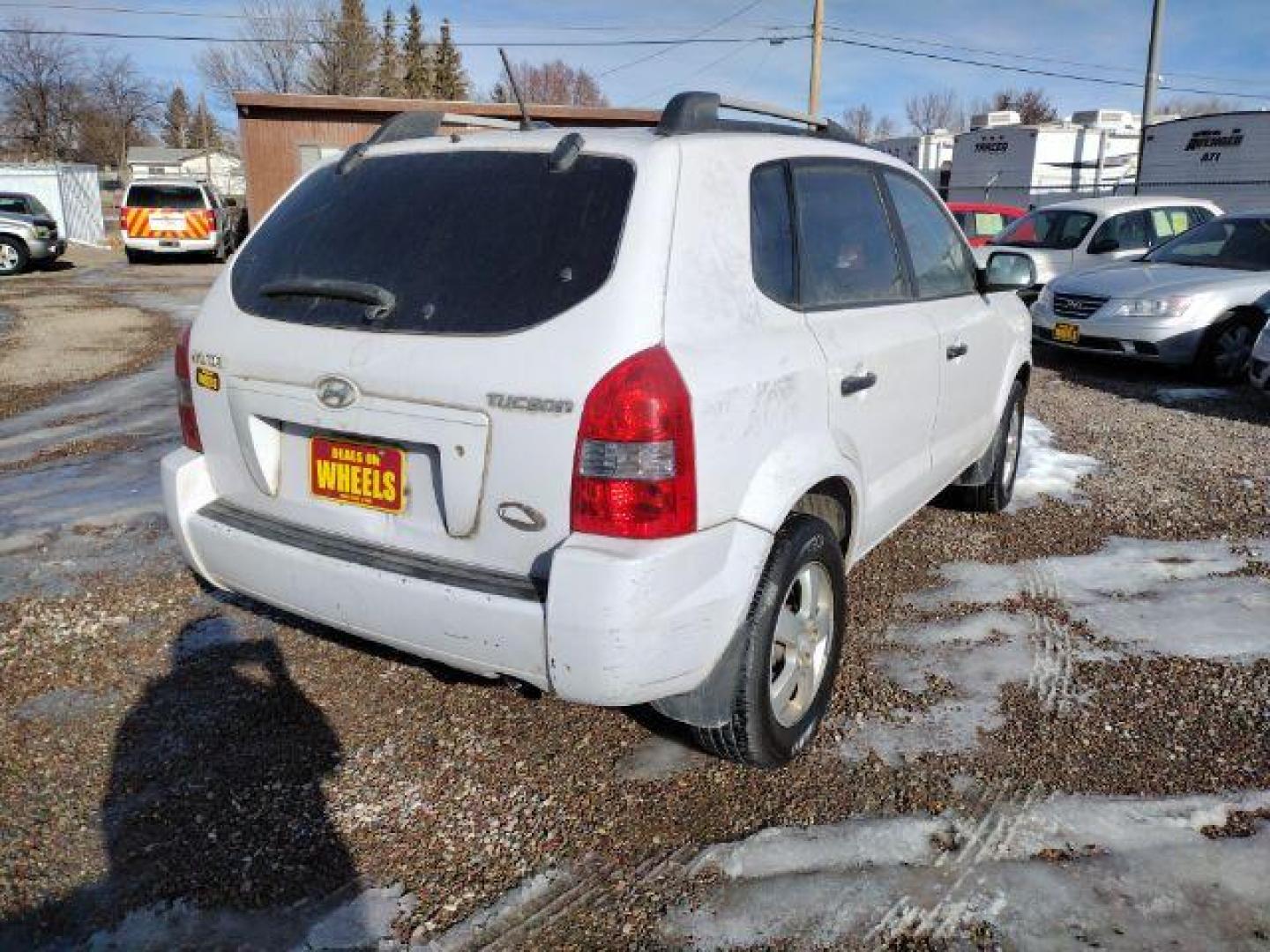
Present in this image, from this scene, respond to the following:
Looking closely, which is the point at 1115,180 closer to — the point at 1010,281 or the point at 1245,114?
the point at 1245,114

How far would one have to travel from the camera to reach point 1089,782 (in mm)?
2824

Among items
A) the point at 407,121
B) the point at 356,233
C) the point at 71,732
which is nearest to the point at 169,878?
the point at 71,732

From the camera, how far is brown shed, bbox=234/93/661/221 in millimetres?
22547

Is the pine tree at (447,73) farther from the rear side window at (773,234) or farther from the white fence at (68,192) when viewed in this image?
the rear side window at (773,234)

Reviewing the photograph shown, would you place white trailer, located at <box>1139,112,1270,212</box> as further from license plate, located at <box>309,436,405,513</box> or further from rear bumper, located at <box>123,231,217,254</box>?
license plate, located at <box>309,436,405,513</box>

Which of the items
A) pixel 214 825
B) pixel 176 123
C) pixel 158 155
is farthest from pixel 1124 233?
pixel 176 123

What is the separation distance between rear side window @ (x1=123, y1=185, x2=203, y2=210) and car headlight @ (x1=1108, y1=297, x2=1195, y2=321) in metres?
20.7

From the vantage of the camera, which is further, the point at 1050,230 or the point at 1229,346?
the point at 1050,230

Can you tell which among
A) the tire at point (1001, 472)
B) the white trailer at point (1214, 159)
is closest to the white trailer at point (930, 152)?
→ the white trailer at point (1214, 159)

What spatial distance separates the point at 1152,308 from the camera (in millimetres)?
9016

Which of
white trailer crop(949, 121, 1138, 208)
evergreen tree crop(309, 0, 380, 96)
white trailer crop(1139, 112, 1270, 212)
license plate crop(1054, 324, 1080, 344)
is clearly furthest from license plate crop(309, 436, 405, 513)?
evergreen tree crop(309, 0, 380, 96)

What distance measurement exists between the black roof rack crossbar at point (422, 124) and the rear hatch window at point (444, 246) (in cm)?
19

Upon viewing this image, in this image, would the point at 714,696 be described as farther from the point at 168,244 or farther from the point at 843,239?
the point at 168,244

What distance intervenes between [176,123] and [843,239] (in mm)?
98970
